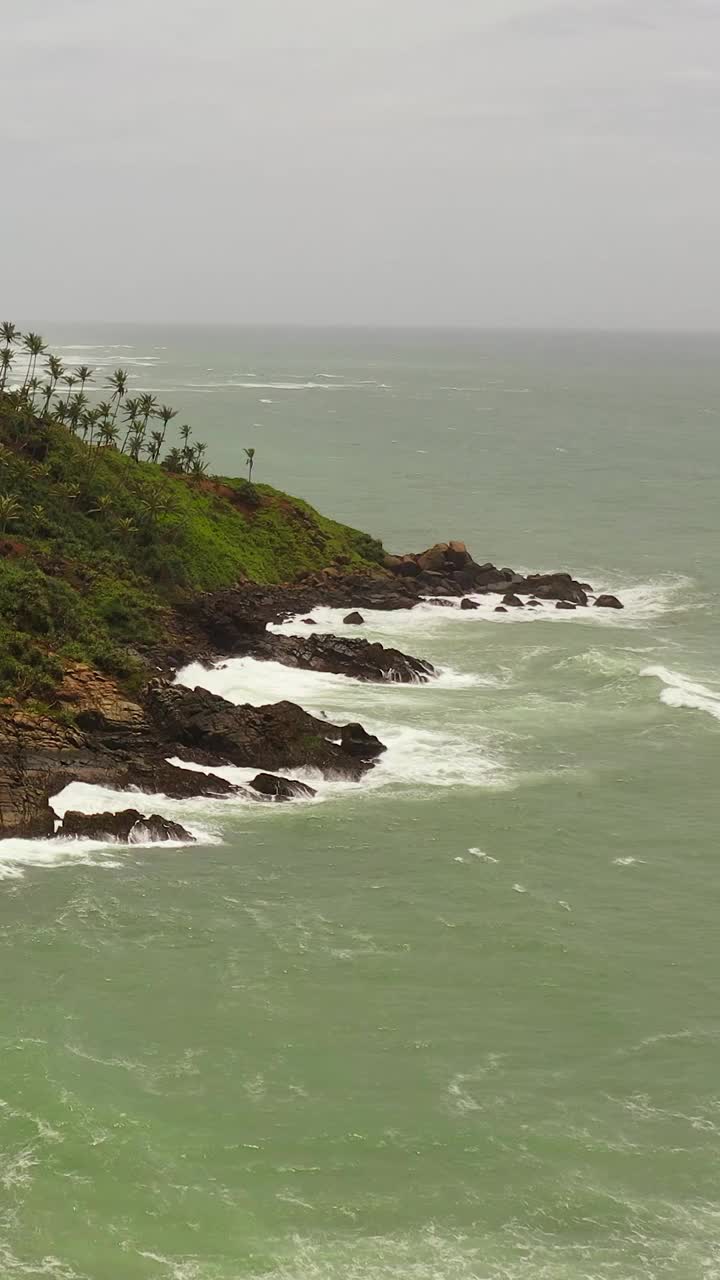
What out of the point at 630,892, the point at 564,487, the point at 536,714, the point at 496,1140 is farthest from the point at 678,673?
the point at 564,487

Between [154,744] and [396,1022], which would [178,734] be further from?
[396,1022]

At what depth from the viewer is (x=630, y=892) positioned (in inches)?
2441

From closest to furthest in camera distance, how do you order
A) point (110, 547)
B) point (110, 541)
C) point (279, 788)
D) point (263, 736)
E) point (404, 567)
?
point (279, 788), point (263, 736), point (110, 547), point (110, 541), point (404, 567)

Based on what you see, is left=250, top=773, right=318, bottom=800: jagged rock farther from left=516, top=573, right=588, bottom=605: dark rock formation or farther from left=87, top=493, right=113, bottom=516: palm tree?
left=516, top=573, right=588, bottom=605: dark rock formation

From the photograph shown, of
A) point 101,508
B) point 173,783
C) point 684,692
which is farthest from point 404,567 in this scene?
point 173,783

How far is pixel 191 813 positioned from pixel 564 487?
129263 millimetres

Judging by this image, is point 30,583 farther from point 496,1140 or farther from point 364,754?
point 496,1140

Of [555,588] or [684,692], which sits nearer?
[684,692]

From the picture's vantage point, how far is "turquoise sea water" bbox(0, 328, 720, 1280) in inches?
1606

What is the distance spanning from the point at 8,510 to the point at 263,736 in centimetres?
3236

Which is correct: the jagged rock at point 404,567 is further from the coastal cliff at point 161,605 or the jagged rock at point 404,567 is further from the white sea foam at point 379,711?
the white sea foam at point 379,711

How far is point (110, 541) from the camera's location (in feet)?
345

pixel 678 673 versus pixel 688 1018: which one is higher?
pixel 678 673

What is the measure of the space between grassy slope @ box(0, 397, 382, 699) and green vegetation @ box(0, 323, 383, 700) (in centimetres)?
13
